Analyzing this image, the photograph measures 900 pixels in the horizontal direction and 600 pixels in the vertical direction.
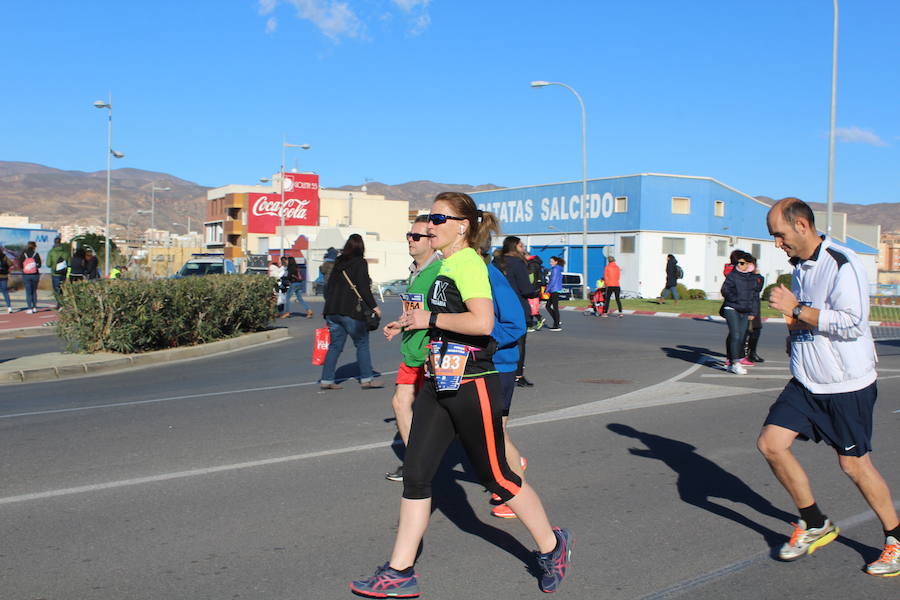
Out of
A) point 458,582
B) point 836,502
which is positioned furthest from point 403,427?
point 836,502

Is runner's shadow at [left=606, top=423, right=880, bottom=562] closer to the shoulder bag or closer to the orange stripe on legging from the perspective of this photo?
the orange stripe on legging

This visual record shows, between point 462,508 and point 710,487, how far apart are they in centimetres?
177

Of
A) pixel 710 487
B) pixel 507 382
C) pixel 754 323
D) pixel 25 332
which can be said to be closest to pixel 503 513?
pixel 507 382

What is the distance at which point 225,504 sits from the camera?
5621 millimetres

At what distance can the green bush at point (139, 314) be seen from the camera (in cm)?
1395

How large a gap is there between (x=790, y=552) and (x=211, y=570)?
2.94 metres

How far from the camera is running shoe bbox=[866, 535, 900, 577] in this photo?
4391 mm

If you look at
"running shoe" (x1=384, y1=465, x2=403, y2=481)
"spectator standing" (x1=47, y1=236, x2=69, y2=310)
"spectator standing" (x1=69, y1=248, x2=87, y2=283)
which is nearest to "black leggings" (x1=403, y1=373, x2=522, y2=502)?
"running shoe" (x1=384, y1=465, x2=403, y2=481)

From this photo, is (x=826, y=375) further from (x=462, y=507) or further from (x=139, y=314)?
(x=139, y=314)

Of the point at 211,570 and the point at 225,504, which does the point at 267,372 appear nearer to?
the point at 225,504

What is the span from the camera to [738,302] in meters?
12.3

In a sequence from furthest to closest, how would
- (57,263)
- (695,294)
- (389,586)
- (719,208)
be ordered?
(719,208) → (695,294) → (57,263) → (389,586)

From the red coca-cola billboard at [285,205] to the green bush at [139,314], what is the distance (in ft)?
247

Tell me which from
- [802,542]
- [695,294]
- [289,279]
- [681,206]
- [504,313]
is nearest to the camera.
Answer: [802,542]
